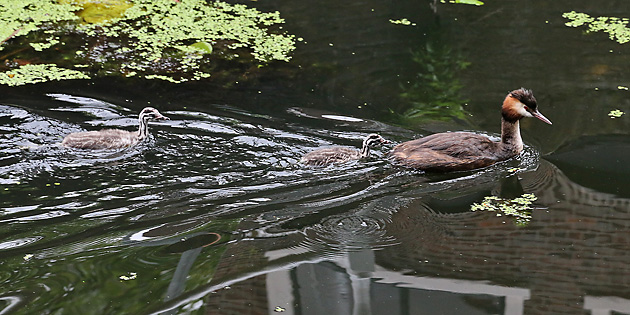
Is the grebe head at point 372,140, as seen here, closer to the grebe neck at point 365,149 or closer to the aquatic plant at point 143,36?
the grebe neck at point 365,149

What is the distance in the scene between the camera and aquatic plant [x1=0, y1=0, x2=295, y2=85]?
877 cm

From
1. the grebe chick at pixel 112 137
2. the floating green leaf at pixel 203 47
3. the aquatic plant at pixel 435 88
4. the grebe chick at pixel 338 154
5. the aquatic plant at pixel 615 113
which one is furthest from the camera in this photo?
the floating green leaf at pixel 203 47

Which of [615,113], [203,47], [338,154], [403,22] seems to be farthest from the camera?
[403,22]

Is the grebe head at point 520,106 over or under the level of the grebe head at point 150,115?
over

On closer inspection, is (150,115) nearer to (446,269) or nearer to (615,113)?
(446,269)

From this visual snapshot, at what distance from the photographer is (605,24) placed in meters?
10.2

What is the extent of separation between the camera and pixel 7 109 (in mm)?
7383

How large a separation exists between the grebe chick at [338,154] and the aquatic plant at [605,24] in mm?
4605

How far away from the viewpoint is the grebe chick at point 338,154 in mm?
6504

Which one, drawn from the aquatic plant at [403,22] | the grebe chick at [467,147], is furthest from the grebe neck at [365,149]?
the aquatic plant at [403,22]

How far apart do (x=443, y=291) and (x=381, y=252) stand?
587 mm

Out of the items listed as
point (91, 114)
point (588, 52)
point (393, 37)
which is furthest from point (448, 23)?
point (91, 114)

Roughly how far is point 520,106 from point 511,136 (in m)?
0.29

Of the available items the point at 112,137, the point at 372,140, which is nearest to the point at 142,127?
the point at 112,137
